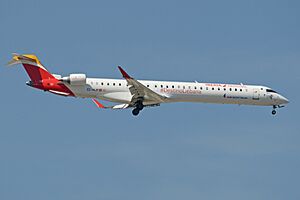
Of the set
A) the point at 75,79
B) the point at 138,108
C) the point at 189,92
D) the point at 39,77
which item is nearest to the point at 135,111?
the point at 138,108

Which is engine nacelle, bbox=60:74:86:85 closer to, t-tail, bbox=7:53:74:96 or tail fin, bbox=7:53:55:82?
t-tail, bbox=7:53:74:96

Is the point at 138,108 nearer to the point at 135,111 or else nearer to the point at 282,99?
the point at 135,111

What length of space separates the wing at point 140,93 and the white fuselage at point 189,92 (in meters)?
0.32

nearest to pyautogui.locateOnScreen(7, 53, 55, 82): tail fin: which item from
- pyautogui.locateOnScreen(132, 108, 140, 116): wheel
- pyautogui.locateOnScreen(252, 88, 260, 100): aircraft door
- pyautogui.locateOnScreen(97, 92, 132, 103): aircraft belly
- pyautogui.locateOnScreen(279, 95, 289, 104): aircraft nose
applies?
pyautogui.locateOnScreen(97, 92, 132, 103): aircraft belly

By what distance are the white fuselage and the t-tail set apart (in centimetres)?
68

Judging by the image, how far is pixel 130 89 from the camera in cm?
6875

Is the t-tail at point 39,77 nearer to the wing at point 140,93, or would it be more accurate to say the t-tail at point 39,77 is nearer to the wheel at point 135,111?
the wing at point 140,93

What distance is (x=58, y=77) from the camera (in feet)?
227

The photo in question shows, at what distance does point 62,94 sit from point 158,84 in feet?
23.4

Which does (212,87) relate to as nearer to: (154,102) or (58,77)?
(154,102)

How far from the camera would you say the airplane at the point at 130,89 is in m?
68.6

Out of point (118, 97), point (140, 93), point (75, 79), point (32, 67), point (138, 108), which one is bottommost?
point (138, 108)

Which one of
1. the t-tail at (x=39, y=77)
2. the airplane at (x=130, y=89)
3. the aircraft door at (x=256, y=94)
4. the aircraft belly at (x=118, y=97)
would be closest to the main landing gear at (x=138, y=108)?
the airplane at (x=130, y=89)

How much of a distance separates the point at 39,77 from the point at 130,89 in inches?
260
